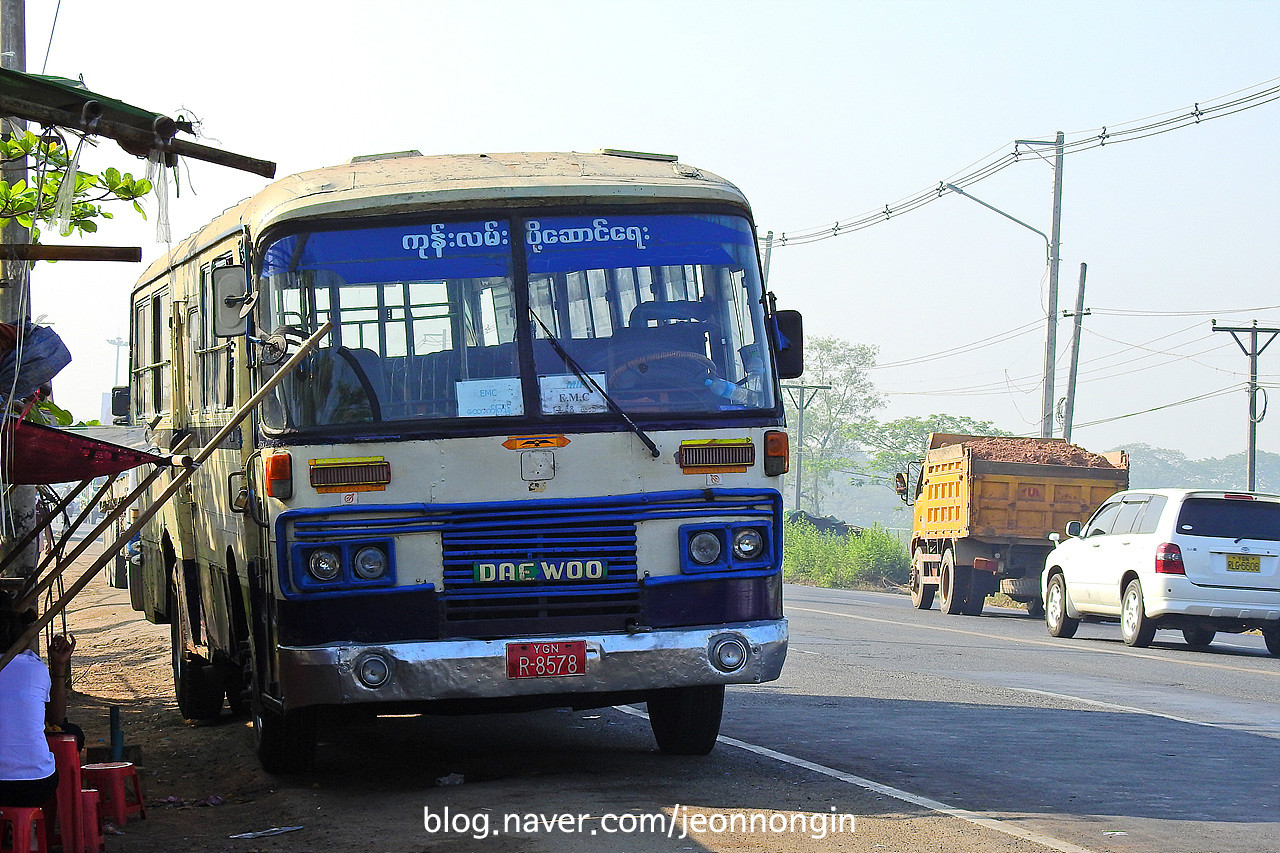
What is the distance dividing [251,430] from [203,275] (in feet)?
6.43

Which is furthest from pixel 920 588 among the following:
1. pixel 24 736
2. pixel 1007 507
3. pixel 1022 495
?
pixel 24 736

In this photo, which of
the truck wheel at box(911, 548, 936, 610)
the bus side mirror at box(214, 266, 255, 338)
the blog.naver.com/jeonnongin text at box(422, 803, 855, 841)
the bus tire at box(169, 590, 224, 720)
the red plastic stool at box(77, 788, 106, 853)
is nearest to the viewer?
the blog.naver.com/jeonnongin text at box(422, 803, 855, 841)

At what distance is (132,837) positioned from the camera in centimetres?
744

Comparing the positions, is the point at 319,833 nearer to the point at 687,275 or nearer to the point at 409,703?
the point at 409,703

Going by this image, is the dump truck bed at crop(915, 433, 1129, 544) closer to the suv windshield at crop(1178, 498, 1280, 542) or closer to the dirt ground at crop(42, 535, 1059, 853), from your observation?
the suv windshield at crop(1178, 498, 1280, 542)

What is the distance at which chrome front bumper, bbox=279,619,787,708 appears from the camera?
24.0 feet

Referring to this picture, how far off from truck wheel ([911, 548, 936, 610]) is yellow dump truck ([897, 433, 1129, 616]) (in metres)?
0.90

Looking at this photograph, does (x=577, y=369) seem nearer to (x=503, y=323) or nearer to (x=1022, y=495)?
(x=503, y=323)

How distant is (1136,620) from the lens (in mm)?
17406

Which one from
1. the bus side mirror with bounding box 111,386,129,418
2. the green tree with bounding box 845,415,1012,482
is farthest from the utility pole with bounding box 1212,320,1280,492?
the green tree with bounding box 845,415,1012,482

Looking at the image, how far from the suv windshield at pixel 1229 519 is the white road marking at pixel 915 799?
895 centimetres

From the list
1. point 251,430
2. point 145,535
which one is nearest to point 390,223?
point 251,430

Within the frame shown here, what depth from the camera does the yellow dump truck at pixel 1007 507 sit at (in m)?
24.4

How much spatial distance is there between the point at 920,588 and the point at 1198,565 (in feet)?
35.9
